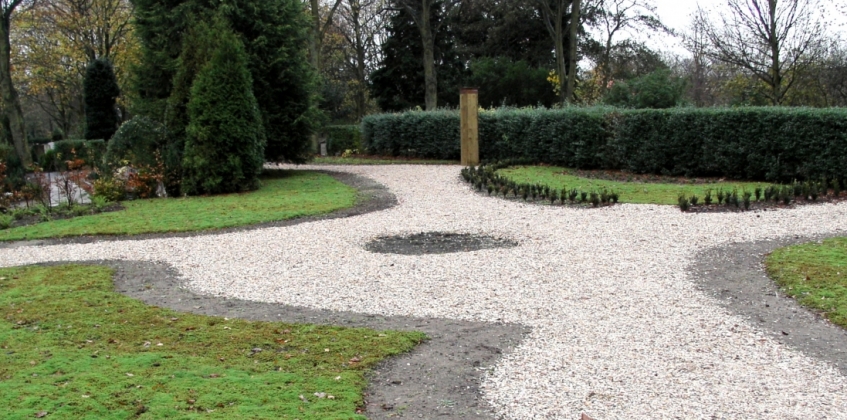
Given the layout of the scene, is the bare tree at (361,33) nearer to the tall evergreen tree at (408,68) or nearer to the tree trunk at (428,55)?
the tall evergreen tree at (408,68)

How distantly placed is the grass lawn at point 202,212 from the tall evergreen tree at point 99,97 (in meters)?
16.1

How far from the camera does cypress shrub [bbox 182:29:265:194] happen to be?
14.8m

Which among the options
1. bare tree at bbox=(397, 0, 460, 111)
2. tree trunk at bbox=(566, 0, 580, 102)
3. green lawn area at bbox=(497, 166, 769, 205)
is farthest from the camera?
bare tree at bbox=(397, 0, 460, 111)

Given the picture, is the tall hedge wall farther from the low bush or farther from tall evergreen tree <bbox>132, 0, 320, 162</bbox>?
the low bush

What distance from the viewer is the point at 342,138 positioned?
1147 inches

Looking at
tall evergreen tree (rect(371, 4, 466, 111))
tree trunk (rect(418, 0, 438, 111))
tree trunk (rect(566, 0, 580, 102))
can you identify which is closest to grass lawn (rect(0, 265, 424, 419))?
tree trunk (rect(566, 0, 580, 102))

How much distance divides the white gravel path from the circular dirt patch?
0.92 feet

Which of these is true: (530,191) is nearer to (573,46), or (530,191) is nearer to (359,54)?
(573,46)

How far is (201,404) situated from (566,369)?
94.3 inches

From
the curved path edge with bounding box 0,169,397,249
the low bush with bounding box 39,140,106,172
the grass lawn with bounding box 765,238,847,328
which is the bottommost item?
the grass lawn with bounding box 765,238,847,328

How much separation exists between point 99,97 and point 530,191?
72.4 feet

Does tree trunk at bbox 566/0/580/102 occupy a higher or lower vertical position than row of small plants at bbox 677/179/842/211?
higher

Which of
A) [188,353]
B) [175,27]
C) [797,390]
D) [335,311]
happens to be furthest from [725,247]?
[175,27]

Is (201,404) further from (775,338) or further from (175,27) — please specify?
(175,27)
